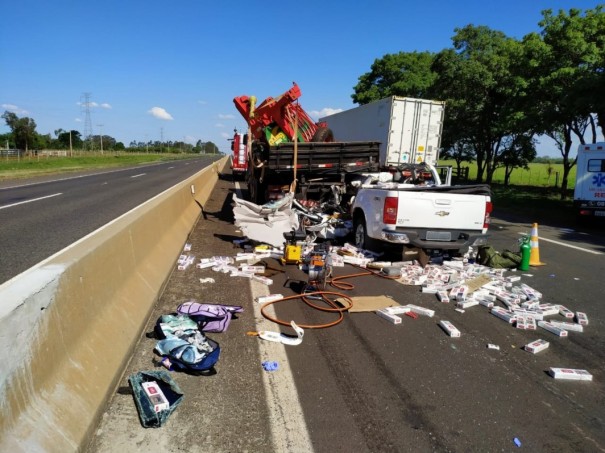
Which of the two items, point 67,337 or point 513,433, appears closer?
point 67,337

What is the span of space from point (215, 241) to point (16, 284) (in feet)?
22.2

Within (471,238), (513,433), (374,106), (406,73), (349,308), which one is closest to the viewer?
Answer: (513,433)

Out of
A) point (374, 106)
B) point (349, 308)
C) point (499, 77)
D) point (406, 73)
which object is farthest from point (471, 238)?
point (406, 73)

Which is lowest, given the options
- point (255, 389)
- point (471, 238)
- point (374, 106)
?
point (255, 389)

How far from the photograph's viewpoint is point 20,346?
2.21 meters

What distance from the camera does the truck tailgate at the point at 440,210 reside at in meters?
7.32

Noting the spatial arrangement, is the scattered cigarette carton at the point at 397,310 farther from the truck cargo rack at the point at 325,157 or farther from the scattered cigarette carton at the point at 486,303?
the truck cargo rack at the point at 325,157

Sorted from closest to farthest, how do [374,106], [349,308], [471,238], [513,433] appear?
[513,433] → [349,308] → [471,238] → [374,106]

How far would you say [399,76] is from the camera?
40438mm

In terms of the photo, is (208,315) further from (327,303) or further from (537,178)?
(537,178)

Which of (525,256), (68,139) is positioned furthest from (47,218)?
(68,139)

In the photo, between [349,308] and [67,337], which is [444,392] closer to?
[349,308]

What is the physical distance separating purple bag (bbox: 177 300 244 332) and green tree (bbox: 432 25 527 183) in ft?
63.9

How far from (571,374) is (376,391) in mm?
1868
